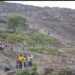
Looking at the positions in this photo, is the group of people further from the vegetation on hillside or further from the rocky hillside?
the rocky hillside

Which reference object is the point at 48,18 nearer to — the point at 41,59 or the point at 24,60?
the point at 41,59

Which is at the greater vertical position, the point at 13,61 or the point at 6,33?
the point at 6,33

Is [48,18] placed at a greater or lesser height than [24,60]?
greater

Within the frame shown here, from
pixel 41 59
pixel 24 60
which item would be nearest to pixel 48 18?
pixel 41 59

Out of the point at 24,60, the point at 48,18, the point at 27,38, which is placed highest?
the point at 48,18

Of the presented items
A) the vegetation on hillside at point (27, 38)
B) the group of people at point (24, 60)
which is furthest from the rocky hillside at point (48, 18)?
the group of people at point (24, 60)

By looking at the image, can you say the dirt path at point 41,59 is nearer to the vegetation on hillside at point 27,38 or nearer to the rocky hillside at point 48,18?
the vegetation on hillside at point 27,38

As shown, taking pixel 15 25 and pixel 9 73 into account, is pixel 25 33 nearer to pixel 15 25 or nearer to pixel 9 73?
pixel 15 25

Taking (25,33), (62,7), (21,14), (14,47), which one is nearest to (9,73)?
(14,47)
